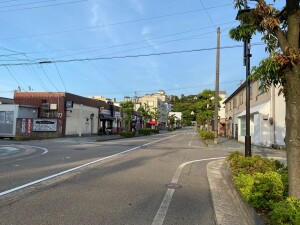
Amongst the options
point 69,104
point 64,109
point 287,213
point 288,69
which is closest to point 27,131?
point 64,109

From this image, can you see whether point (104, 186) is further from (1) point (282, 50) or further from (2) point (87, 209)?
(1) point (282, 50)

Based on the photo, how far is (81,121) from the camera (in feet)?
136

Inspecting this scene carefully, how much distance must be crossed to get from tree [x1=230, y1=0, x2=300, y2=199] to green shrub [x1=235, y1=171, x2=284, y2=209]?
0.73 meters

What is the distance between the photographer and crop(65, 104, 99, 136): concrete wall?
38.7 meters

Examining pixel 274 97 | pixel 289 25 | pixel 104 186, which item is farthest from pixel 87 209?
pixel 274 97

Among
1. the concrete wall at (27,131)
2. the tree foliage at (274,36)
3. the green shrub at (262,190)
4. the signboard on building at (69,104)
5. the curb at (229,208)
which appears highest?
the signboard on building at (69,104)

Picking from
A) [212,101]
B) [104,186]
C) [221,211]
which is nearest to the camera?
[221,211]

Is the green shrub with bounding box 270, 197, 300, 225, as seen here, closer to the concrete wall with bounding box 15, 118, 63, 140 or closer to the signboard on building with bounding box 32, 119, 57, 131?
the concrete wall with bounding box 15, 118, 63, 140

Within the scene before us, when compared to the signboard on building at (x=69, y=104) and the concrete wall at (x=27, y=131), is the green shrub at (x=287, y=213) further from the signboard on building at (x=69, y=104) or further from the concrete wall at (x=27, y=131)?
the signboard on building at (x=69, y=104)

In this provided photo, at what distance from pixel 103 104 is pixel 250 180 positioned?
44.1 meters

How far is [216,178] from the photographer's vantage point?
405 inches

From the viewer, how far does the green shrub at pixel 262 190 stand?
5.71 m

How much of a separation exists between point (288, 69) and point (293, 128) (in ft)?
3.20

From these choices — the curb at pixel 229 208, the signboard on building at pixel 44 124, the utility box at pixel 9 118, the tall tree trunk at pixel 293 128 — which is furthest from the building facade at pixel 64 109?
the tall tree trunk at pixel 293 128
